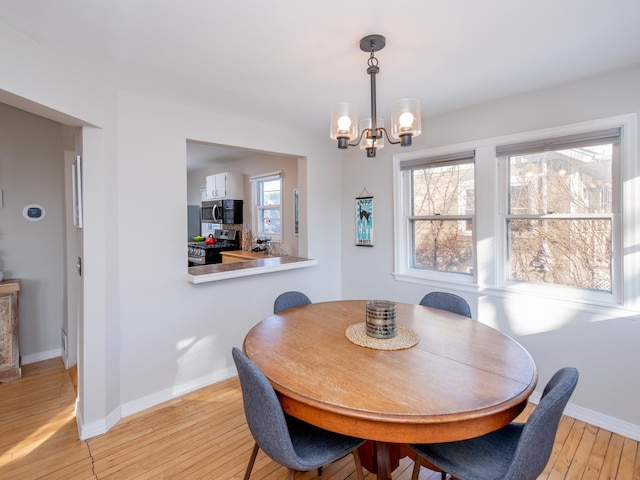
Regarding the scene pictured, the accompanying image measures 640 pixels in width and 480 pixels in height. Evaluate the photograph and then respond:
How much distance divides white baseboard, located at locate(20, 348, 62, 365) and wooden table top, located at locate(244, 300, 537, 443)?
2.89m

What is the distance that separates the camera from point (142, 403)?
8.14ft

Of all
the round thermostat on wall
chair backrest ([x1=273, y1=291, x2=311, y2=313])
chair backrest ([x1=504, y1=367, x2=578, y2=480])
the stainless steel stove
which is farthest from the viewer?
the stainless steel stove

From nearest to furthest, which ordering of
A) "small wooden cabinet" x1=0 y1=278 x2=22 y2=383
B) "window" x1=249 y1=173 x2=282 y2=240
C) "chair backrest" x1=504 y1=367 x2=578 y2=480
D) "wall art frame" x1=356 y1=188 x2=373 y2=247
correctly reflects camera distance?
"chair backrest" x1=504 y1=367 x2=578 y2=480 → "small wooden cabinet" x1=0 y1=278 x2=22 y2=383 → "wall art frame" x1=356 y1=188 x2=373 y2=247 → "window" x1=249 y1=173 x2=282 y2=240

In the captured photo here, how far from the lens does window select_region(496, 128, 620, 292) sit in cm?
227

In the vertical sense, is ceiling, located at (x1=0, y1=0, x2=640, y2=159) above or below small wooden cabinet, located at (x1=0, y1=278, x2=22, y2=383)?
above

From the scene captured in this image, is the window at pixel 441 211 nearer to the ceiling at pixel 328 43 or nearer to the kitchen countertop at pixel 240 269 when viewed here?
the ceiling at pixel 328 43

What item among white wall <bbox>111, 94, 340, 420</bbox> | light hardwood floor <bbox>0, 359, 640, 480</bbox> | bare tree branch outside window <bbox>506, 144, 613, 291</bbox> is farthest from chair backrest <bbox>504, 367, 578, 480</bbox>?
white wall <bbox>111, 94, 340, 420</bbox>

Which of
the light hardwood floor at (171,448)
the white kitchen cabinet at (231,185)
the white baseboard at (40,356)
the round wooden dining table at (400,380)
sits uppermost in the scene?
the white kitchen cabinet at (231,185)

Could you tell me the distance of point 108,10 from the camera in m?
1.46

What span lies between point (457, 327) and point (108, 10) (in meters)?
2.40

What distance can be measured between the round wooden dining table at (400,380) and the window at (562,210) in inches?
44.2

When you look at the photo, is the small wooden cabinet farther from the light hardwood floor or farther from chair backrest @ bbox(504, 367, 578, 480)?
chair backrest @ bbox(504, 367, 578, 480)

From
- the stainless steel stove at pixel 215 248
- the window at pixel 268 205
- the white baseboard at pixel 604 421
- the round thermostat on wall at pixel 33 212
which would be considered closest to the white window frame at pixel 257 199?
the window at pixel 268 205

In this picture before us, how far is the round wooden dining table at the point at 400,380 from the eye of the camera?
111cm
